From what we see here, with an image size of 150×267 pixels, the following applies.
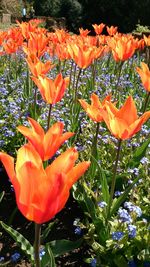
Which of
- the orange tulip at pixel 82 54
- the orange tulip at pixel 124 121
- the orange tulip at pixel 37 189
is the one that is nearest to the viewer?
the orange tulip at pixel 37 189

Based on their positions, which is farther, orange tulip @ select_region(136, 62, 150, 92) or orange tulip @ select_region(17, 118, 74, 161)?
orange tulip @ select_region(136, 62, 150, 92)

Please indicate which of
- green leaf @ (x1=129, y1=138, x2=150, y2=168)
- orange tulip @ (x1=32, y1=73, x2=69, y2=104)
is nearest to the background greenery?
green leaf @ (x1=129, y1=138, x2=150, y2=168)

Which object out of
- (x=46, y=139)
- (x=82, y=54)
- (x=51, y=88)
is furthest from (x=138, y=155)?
(x=46, y=139)

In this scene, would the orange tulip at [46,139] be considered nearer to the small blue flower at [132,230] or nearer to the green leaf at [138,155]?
the small blue flower at [132,230]

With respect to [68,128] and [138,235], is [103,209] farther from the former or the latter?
[68,128]

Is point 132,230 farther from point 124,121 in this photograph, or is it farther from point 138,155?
point 138,155

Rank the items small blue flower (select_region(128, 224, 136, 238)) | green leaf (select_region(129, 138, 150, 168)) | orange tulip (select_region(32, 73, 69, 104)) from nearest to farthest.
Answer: small blue flower (select_region(128, 224, 136, 238)), orange tulip (select_region(32, 73, 69, 104)), green leaf (select_region(129, 138, 150, 168))

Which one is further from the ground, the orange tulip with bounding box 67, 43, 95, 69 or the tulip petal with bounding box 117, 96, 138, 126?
the orange tulip with bounding box 67, 43, 95, 69

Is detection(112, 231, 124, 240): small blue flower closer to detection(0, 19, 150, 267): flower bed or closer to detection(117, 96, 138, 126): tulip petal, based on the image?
detection(0, 19, 150, 267): flower bed

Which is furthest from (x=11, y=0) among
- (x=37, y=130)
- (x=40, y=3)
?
(x=37, y=130)

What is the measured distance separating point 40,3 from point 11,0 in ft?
9.50

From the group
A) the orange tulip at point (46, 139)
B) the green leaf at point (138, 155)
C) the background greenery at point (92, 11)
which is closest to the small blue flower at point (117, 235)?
the orange tulip at point (46, 139)

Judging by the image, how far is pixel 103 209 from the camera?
2.26 meters

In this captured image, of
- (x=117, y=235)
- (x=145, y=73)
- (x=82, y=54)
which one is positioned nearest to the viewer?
(x=117, y=235)
